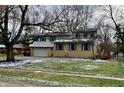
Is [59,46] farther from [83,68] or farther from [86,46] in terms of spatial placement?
[83,68]

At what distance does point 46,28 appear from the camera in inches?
1171

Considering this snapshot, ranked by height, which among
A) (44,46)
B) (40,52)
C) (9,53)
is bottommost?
(40,52)


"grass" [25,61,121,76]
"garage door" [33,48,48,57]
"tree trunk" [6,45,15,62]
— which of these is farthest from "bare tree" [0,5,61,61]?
"garage door" [33,48,48,57]

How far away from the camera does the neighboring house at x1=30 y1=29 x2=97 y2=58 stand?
139ft

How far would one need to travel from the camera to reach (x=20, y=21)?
3000 centimetres

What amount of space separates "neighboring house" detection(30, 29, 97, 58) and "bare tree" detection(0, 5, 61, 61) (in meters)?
11.4

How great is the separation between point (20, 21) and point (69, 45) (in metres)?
15.4

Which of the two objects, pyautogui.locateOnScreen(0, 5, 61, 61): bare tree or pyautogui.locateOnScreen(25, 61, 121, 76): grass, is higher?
pyautogui.locateOnScreen(0, 5, 61, 61): bare tree

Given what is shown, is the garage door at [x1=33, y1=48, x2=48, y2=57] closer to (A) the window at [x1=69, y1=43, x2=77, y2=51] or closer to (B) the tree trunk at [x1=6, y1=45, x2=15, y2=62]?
(A) the window at [x1=69, y1=43, x2=77, y2=51]

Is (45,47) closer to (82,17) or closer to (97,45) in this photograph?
(97,45)

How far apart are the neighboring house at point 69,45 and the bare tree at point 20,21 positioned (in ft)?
37.4

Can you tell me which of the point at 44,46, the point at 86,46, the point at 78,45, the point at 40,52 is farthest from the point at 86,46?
the point at 40,52

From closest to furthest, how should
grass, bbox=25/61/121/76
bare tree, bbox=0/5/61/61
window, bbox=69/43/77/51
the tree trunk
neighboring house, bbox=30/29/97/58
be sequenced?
grass, bbox=25/61/121/76 → bare tree, bbox=0/5/61/61 → the tree trunk → neighboring house, bbox=30/29/97/58 → window, bbox=69/43/77/51

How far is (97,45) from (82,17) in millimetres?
11964
